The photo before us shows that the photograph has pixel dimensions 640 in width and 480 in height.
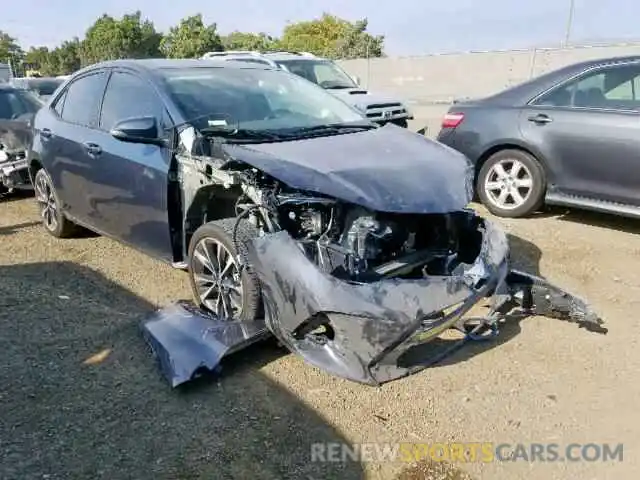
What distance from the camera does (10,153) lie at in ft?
23.4

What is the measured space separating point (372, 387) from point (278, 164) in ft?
4.36

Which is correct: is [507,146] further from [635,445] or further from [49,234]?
[49,234]

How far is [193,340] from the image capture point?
10.4 ft

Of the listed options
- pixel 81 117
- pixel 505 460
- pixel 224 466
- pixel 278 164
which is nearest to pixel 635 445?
pixel 505 460

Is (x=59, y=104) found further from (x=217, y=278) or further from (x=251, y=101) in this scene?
(x=217, y=278)

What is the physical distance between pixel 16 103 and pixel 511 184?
680cm

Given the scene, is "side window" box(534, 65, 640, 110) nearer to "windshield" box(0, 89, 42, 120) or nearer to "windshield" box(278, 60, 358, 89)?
"windshield" box(278, 60, 358, 89)

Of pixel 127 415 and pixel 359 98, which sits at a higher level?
pixel 359 98

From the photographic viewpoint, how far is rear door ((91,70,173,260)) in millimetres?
3799

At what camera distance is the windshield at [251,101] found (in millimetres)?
3818

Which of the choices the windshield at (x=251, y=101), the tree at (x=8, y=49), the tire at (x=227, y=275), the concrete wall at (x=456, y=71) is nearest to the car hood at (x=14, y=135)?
the windshield at (x=251, y=101)

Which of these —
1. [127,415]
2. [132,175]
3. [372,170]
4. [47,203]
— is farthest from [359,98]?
[127,415]

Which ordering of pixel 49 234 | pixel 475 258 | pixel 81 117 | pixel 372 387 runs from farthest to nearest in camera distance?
pixel 49 234
pixel 81 117
pixel 475 258
pixel 372 387

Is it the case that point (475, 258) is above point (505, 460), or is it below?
above
